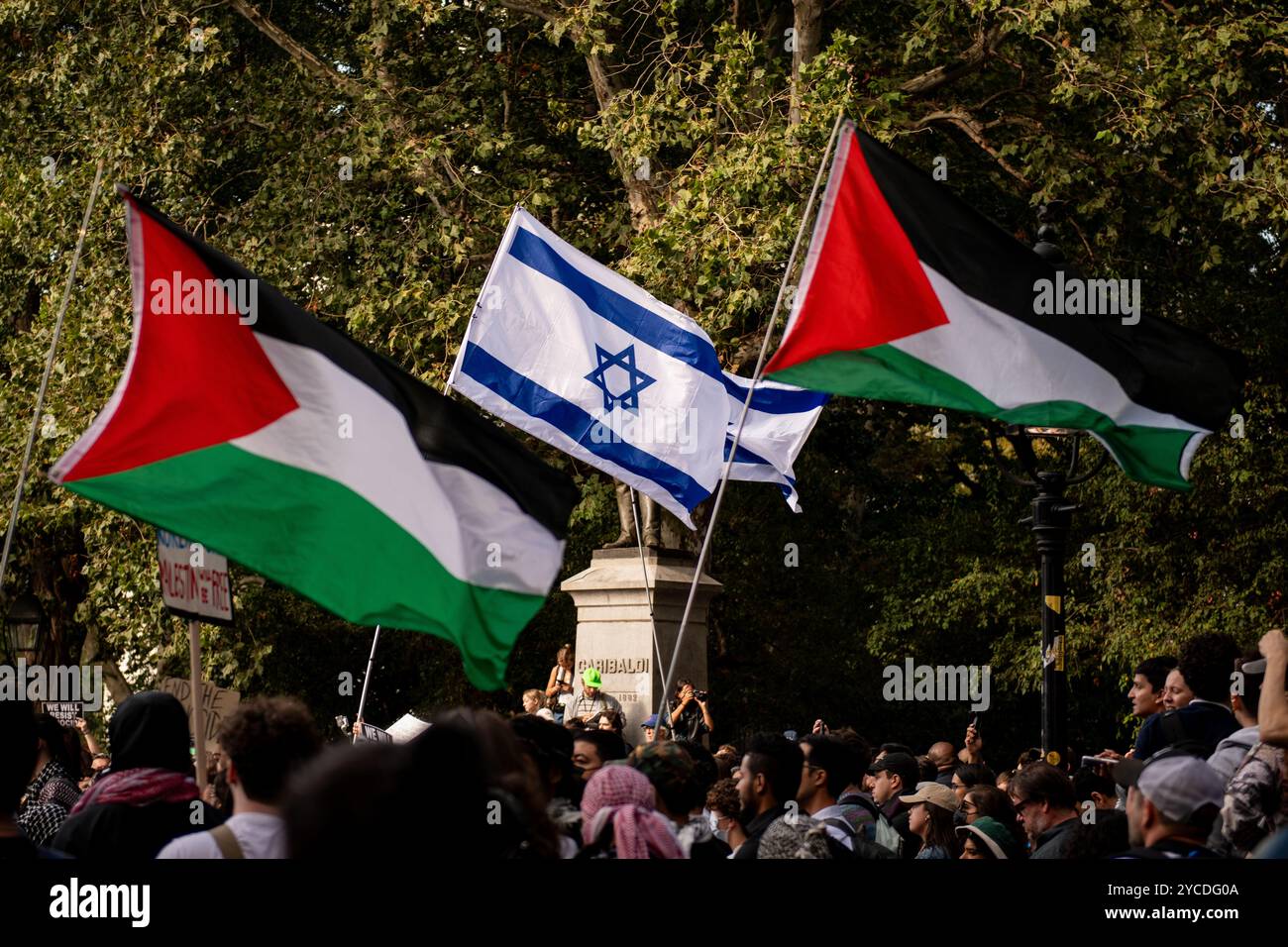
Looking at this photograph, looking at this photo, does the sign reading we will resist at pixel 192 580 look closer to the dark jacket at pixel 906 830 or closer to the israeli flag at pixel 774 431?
the dark jacket at pixel 906 830

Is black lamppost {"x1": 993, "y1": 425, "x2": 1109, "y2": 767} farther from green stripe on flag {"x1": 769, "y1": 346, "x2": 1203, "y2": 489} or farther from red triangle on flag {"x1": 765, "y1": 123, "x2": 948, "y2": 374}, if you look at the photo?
red triangle on flag {"x1": 765, "y1": 123, "x2": 948, "y2": 374}

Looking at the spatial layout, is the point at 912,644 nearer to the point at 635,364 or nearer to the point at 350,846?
the point at 635,364

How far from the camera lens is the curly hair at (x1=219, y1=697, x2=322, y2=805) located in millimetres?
4812

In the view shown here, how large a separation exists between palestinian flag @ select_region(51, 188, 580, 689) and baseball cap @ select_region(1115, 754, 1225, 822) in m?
2.55

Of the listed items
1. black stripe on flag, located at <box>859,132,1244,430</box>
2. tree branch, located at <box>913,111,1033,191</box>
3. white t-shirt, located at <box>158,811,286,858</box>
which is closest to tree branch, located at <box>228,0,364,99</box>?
tree branch, located at <box>913,111,1033,191</box>

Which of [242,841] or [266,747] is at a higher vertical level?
[266,747]

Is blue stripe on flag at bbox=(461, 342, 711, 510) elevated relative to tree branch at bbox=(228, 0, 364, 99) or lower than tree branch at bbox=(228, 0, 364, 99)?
lower

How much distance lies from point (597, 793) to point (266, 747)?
935 mm

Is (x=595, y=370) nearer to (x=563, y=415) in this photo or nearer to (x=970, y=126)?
(x=563, y=415)

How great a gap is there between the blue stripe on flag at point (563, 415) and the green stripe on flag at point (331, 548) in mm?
4365

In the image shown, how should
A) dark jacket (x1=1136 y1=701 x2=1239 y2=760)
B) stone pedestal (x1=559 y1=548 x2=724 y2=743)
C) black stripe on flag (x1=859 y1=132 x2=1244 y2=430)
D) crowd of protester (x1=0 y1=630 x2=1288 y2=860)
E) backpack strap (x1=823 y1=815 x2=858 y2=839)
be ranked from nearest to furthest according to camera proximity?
1. crowd of protester (x1=0 y1=630 x2=1288 y2=860)
2. backpack strap (x1=823 y1=815 x2=858 y2=839)
3. dark jacket (x1=1136 y1=701 x2=1239 y2=760)
4. black stripe on flag (x1=859 y1=132 x2=1244 y2=430)
5. stone pedestal (x1=559 y1=548 x2=724 y2=743)

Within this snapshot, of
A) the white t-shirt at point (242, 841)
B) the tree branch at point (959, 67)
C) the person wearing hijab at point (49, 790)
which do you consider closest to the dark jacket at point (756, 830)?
the white t-shirt at point (242, 841)

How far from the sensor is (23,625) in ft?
73.5

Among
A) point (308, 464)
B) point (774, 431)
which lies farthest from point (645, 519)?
point (308, 464)
